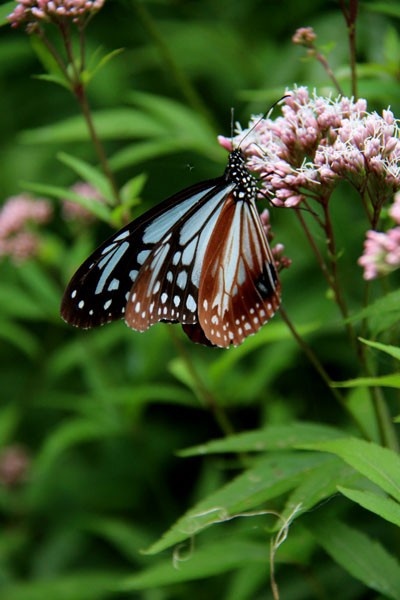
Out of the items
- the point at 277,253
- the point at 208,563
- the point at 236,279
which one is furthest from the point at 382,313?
the point at 208,563

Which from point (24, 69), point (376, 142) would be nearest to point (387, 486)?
point (376, 142)

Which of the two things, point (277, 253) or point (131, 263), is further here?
point (131, 263)

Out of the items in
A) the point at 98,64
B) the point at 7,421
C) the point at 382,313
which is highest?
the point at 98,64

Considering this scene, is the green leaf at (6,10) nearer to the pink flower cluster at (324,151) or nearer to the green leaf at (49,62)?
the green leaf at (49,62)

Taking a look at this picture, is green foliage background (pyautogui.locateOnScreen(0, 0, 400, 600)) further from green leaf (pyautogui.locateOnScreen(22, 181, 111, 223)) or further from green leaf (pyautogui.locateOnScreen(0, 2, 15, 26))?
green leaf (pyautogui.locateOnScreen(0, 2, 15, 26))

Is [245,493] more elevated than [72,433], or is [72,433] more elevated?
[245,493]

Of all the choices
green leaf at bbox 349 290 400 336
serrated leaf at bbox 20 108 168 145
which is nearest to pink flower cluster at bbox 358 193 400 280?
green leaf at bbox 349 290 400 336

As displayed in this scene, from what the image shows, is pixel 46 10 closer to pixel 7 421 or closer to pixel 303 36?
pixel 303 36

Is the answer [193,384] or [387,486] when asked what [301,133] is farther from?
[193,384]
